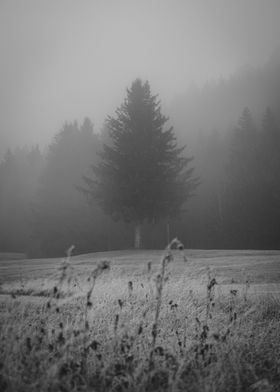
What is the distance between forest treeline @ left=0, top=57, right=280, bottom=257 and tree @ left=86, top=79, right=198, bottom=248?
87.7 inches

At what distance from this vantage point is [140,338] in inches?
157

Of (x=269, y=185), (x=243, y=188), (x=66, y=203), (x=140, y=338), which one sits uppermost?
(x=269, y=185)

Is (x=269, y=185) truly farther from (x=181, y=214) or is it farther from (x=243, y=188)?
(x=181, y=214)

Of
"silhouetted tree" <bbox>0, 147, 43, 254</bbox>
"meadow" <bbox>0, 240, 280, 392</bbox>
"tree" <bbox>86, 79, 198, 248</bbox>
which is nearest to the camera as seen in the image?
"meadow" <bbox>0, 240, 280, 392</bbox>

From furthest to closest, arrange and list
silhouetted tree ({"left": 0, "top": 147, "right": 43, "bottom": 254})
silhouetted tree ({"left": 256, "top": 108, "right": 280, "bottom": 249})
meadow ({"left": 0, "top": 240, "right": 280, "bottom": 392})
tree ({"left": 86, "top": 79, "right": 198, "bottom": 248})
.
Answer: silhouetted tree ({"left": 0, "top": 147, "right": 43, "bottom": 254}) → silhouetted tree ({"left": 256, "top": 108, "right": 280, "bottom": 249}) → tree ({"left": 86, "top": 79, "right": 198, "bottom": 248}) → meadow ({"left": 0, "top": 240, "right": 280, "bottom": 392})

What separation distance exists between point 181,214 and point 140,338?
1070 inches

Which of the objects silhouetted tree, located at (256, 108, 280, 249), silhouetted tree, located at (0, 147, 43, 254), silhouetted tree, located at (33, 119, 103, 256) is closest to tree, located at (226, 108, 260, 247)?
silhouetted tree, located at (256, 108, 280, 249)

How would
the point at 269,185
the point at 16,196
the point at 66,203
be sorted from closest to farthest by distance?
the point at 66,203 < the point at 269,185 < the point at 16,196

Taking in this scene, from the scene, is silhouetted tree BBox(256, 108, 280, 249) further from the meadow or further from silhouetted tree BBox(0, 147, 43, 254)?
silhouetted tree BBox(0, 147, 43, 254)

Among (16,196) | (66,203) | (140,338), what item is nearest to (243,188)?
(66,203)

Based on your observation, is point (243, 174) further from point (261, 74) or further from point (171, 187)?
point (261, 74)

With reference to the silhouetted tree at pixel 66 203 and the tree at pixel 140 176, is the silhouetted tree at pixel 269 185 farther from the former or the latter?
the silhouetted tree at pixel 66 203

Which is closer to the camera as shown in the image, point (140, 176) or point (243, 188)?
point (140, 176)

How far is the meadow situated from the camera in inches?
100.0
